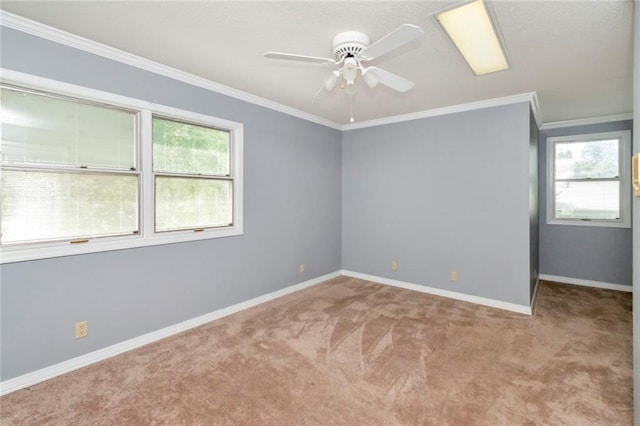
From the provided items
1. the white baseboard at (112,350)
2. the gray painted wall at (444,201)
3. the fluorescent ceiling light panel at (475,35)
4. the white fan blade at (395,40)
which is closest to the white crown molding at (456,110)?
the gray painted wall at (444,201)

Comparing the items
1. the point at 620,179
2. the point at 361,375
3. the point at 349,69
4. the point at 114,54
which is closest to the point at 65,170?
the point at 114,54

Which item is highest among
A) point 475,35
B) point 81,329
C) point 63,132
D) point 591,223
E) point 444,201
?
point 475,35

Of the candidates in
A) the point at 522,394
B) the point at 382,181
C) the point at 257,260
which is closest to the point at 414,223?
the point at 382,181

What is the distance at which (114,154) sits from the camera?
2.63 m

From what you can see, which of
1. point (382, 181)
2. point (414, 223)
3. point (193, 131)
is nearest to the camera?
point (193, 131)

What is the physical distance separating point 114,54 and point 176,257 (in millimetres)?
1810

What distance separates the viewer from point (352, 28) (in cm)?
211

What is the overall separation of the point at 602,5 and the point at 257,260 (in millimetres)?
3647

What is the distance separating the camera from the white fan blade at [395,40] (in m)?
1.61

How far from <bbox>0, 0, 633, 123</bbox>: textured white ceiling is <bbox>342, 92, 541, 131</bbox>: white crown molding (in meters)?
0.15

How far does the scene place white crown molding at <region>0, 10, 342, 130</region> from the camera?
6.85ft

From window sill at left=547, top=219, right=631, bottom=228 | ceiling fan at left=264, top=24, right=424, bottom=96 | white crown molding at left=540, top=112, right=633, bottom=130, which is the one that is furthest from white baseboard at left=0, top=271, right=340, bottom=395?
white crown molding at left=540, top=112, right=633, bottom=130

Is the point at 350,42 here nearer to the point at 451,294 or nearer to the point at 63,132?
the point at 63,132

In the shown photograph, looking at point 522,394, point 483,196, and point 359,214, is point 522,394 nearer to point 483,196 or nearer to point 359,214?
point 483,196
